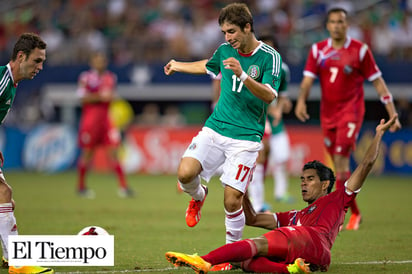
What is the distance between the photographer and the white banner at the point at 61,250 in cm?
646

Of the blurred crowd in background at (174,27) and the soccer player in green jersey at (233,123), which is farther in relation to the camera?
the blurred crowd in background at (174,27)

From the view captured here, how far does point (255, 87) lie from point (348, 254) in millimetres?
2440

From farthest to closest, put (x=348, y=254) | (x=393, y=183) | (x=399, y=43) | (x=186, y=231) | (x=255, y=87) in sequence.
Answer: (x=399, y=43)
(x=393, y=183)
(x=186, y=231)
(x=348, y=254)
(x=255, y=87)

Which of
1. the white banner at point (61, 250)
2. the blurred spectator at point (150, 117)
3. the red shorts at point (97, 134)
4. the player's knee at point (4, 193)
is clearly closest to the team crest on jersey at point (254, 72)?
the white banner at point (61, 250)

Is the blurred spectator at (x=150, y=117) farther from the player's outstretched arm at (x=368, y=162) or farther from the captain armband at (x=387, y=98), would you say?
the player's outstretched arm at (x=368, y=162)

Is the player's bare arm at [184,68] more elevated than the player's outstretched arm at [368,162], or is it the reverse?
the player's bare arm at [184,68]

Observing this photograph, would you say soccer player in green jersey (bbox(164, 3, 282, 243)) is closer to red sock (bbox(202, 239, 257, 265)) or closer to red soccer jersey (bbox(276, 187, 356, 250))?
red soccer jersey (bbox(276, 187, 356, 250))

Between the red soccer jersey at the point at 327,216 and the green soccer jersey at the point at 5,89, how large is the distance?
300 cm

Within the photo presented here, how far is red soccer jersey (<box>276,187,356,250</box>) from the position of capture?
6.75m

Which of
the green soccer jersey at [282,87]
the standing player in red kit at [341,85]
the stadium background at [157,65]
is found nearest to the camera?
the standing player in red kit at [341,85]

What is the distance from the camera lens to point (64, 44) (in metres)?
25.2

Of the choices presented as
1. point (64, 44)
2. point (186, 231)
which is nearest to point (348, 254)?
point (186, 231)

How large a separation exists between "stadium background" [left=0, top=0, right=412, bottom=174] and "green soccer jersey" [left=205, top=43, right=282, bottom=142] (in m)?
14.1

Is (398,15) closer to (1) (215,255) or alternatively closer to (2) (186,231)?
(2) (186,231)
